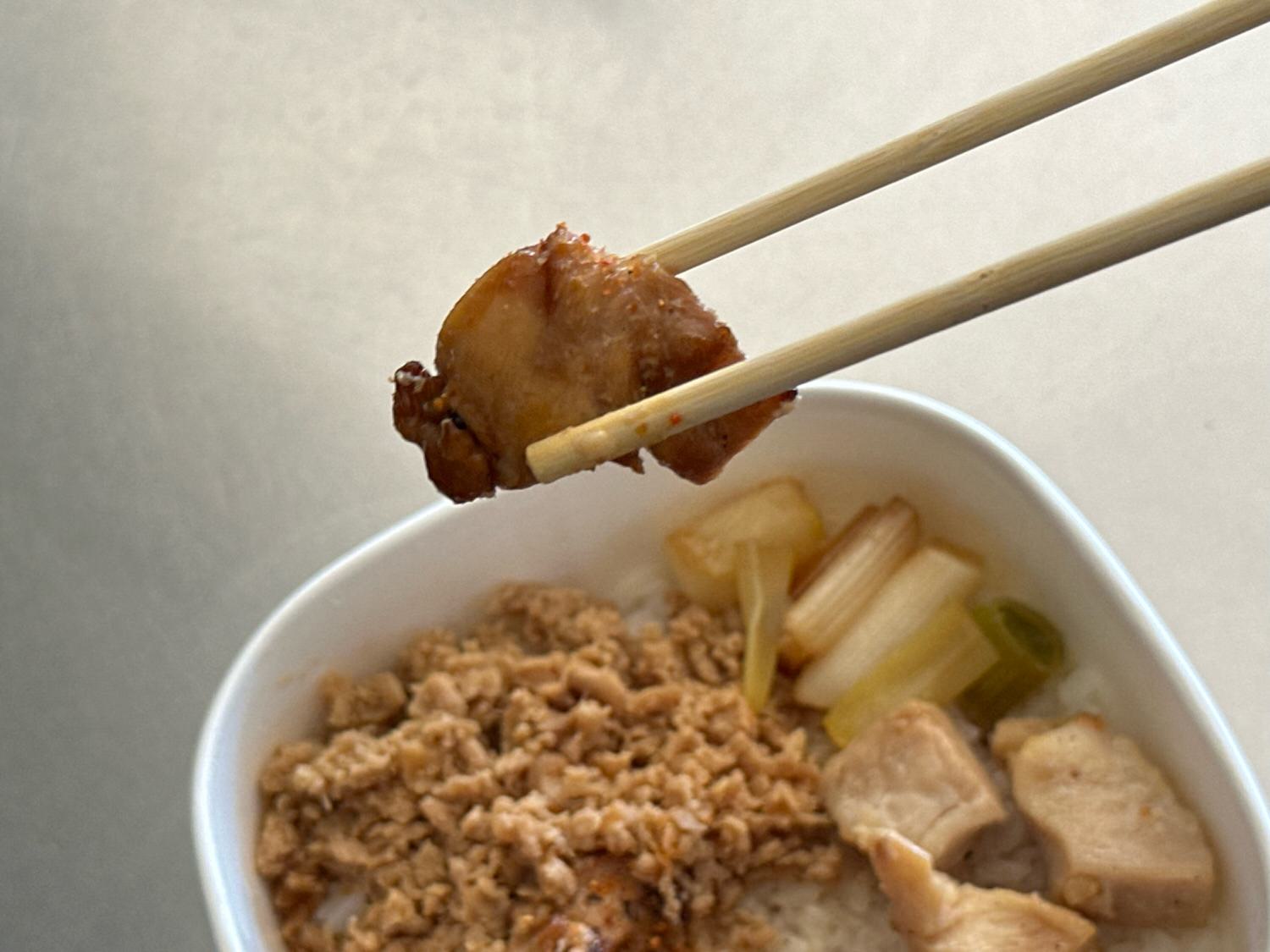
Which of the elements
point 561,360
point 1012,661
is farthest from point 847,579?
point 561,360

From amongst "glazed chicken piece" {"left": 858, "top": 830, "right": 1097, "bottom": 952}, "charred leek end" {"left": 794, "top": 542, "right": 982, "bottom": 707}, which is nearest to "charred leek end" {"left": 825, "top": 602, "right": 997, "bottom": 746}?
"charred leek end" {"left": 794, "top": 542, "right": 982, "bottom": 707}

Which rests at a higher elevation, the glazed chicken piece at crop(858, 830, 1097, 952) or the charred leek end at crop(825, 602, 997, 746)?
the charred leek end at crop(825, 602, 997, 746)

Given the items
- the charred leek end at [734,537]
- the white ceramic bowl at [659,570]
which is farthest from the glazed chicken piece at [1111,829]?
the charred leek end at [734,537]

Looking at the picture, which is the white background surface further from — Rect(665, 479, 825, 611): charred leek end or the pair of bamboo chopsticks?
the pair of bamboo chopsticks

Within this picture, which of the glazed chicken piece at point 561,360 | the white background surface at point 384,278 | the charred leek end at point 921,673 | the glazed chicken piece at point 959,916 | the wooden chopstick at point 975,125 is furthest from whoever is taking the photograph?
the white background surface at point 384,278

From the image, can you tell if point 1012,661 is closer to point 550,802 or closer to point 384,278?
point 550,802

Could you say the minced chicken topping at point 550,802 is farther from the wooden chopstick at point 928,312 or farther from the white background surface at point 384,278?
the wooden chopstick at point 928,312
